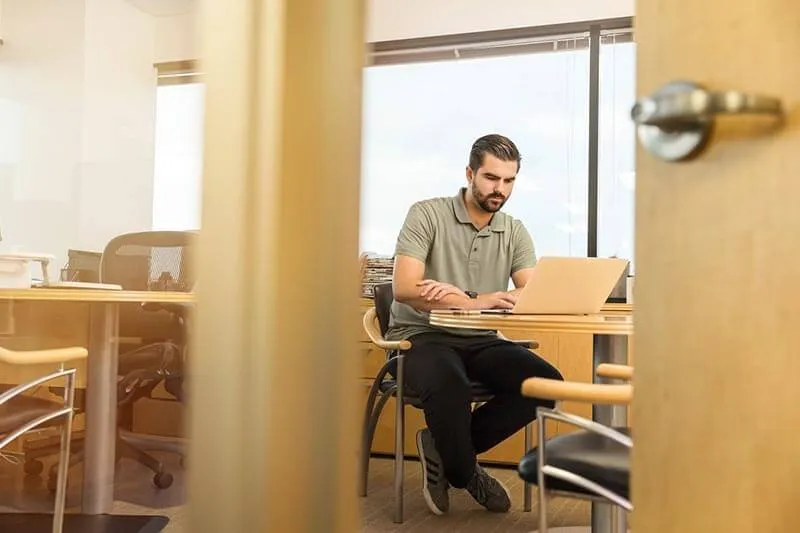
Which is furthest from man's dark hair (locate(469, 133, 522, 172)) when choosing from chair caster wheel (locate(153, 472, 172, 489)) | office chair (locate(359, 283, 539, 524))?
chair caster wheel (locate(153, 472, 172, 489))

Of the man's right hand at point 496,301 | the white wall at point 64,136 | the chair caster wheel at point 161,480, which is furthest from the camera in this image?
the white wall at point 64,136

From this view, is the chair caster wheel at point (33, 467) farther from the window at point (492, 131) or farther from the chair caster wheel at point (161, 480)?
the window at point (492, 131)

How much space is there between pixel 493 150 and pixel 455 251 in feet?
1.38

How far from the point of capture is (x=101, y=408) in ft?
9.37

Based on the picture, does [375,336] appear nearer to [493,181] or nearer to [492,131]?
[493,181]

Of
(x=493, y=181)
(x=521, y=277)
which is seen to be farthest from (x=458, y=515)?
(x=493, y=181)

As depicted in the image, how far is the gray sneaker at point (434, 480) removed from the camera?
2.84 metres

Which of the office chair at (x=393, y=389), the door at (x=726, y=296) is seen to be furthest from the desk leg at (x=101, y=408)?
the door at (x=726, y=296)

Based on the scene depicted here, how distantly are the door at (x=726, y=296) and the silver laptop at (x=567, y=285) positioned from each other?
1.48 metres

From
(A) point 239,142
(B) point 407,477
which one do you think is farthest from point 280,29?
(B) point 407,477

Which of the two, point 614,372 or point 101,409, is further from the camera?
point 101,409

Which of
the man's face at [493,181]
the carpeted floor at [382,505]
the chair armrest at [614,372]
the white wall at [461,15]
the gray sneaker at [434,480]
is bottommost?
the carpeted floor at [382,505]

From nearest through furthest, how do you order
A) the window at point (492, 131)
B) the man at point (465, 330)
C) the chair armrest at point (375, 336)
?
the man at point (465, 330) → the chair armrest at point (375, 336) → the window at point (492, 131)

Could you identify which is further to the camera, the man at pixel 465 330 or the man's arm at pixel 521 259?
the man's arm at pixel 521 259
